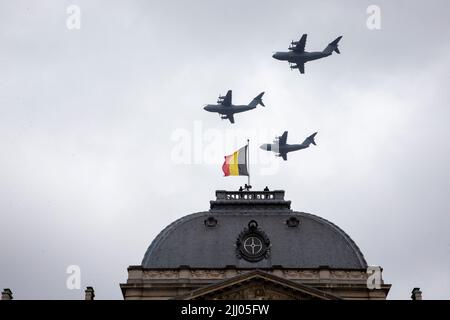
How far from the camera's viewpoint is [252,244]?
2478 inches

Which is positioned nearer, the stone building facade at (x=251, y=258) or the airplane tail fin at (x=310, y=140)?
the stone building facade at (x=251, y=258)

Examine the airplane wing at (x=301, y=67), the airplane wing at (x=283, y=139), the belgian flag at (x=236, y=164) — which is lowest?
the belgian flag at (x=236, y=164)

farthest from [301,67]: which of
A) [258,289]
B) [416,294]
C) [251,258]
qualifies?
[258,289]

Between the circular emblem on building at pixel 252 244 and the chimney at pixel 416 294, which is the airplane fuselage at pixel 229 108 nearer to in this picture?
the circular emblem on building at pixel 252 244

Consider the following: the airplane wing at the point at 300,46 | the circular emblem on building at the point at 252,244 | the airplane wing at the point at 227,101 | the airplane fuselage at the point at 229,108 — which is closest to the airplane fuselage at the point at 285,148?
the airplane fuselage at the point at 229,108

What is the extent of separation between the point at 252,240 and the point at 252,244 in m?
0.38

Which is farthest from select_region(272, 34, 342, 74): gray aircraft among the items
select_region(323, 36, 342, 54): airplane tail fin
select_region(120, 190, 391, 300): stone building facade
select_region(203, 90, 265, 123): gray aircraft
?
select_region(120, 190, 391, 300): stone building facade

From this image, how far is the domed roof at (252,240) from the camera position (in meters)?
62.4

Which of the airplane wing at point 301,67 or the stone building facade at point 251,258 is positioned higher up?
the airplane wing at point 301,67
